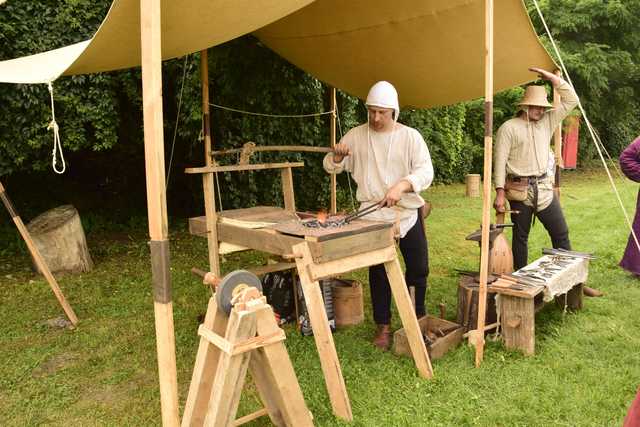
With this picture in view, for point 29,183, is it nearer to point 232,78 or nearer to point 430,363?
point 232,78

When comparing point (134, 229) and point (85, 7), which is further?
point (134, 229)

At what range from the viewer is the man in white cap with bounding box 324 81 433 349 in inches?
121

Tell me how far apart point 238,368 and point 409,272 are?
1.76m

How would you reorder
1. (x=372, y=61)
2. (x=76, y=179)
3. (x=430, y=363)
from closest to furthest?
(x=430, y=363)
(x=372, y=61)
(x=76, y=179)

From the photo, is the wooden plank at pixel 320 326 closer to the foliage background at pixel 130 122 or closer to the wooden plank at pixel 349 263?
the wooden plank at pixel 349 263

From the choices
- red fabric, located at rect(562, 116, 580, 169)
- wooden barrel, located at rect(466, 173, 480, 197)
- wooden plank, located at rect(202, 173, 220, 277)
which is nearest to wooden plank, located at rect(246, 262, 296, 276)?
wooden plank, located at rect(202, 173, 220, 277)

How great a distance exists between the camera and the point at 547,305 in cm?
399

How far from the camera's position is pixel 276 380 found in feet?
6.77

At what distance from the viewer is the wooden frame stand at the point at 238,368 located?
6.23 feet

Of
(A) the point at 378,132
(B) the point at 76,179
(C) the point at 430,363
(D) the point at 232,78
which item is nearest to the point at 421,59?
(A) the point at 378,132

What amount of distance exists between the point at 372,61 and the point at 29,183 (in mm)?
5422

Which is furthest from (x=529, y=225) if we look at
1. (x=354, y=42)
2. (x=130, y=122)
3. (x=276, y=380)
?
(x=130, y=122)

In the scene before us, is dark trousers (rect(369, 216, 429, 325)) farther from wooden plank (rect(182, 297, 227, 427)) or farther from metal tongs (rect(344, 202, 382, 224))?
wooden plank (rect(182, 297, 227, 427))

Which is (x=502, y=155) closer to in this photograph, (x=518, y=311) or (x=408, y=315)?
(x=518, y=311)
